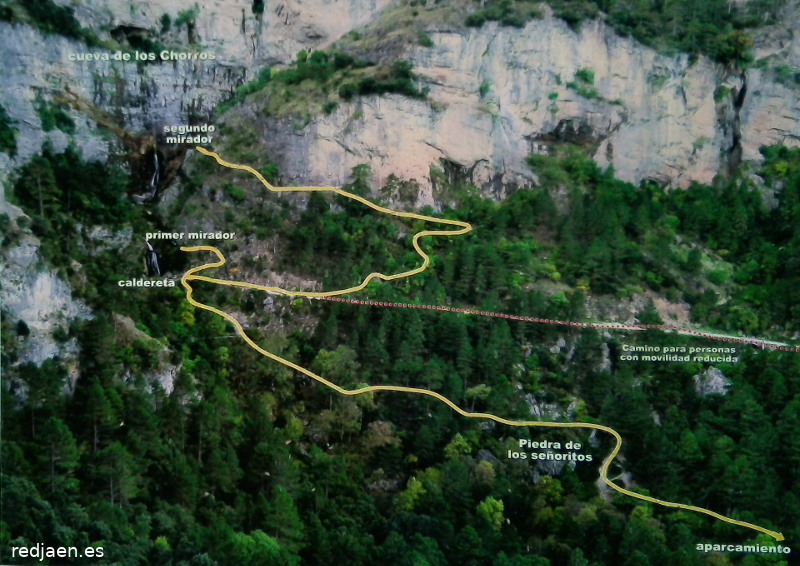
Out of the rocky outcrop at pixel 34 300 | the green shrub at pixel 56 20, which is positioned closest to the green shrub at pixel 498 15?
the green shrub at pixel 56 20

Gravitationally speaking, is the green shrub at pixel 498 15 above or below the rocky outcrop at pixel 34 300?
above

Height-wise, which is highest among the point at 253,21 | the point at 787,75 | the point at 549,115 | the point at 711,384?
the point at 253,21

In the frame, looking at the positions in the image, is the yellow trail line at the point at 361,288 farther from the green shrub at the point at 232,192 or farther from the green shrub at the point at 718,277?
the green shrub at the point at 718,277

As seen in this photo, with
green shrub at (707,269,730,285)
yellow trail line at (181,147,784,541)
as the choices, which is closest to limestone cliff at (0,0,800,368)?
yellow trail line at (181,147,784,541)

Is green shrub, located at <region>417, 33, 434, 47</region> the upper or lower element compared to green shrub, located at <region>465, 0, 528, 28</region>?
lower

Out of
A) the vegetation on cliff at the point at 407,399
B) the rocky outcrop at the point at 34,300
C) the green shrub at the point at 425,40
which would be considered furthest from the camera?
the green shrub at the point at 425,40

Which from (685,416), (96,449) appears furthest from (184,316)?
(685,416)

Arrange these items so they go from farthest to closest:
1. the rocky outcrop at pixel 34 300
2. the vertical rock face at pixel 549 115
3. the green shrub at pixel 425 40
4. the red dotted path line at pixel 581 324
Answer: the green shrub at pixel 425 40 < the vertical rock face at pixel 549 115 < the rocky outcrop at pixel 34 300 < the red dotted path line at pixel 581 324

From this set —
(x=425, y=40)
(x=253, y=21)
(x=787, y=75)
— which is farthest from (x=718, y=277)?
(x=253, y=21)

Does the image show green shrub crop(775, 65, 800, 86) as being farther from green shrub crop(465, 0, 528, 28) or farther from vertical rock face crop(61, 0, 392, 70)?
vertical rock face crop(61, 0, 392, 70)

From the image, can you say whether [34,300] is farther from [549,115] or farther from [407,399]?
[549,115]

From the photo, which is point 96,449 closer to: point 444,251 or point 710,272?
point 444,251
